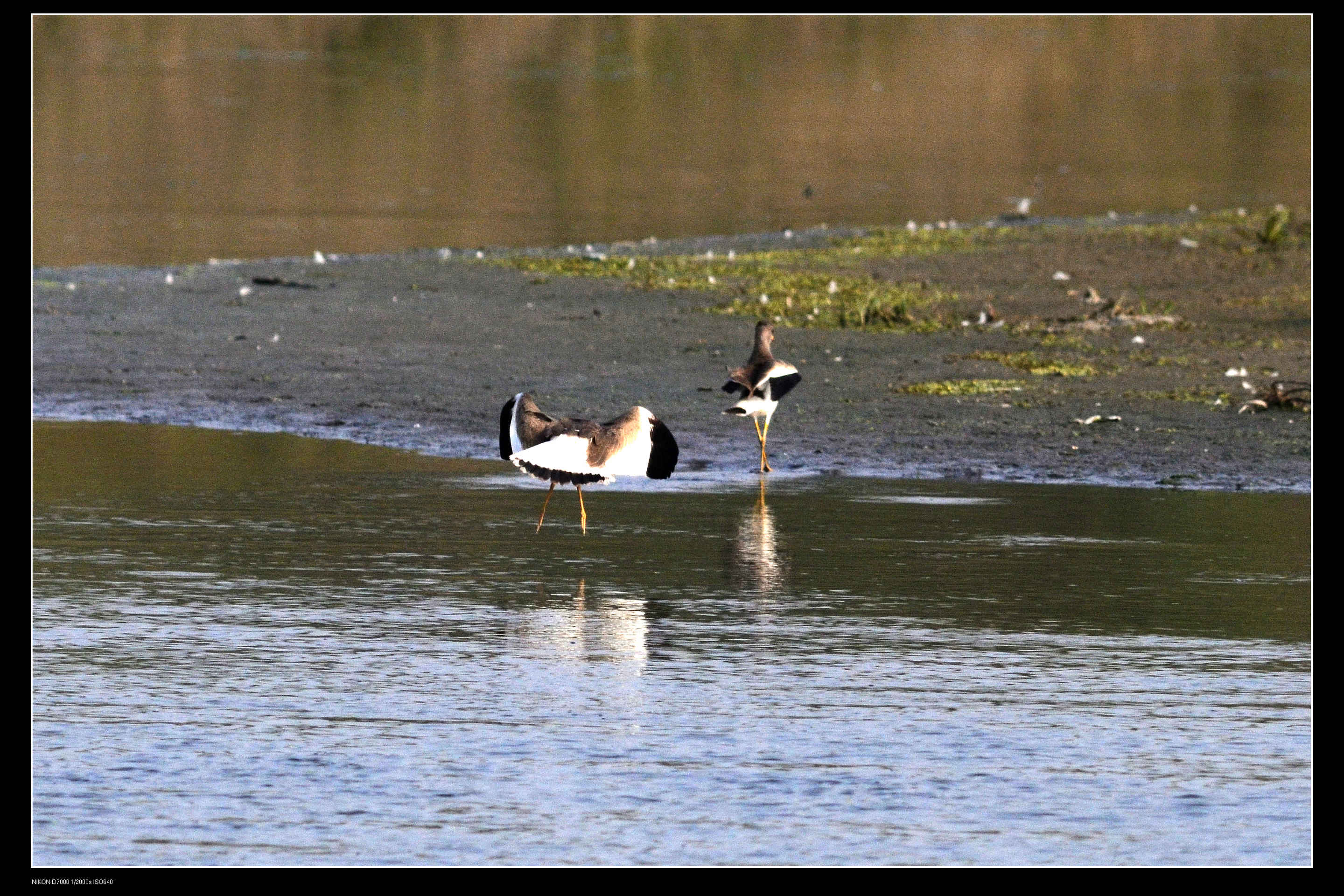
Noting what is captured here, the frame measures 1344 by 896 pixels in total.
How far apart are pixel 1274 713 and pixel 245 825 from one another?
12.7ft

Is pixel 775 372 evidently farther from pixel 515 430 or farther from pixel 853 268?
pixel 853 268

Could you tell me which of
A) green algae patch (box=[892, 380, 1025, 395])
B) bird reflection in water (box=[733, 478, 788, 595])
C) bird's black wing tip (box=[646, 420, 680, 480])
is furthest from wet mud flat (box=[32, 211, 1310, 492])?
bird's black wing tip (box=[646, 420, 680, 480])

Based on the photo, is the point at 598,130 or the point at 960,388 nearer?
the point at 960,388

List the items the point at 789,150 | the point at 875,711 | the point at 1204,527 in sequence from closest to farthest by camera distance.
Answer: the point at 875,711 < the point at 1204,527 < the point at 789,150

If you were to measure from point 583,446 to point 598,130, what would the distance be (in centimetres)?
4195

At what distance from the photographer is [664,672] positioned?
29.3 feet

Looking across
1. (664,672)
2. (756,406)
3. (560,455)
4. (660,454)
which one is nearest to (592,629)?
(664,672)

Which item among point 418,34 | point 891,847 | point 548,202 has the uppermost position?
point 418,34

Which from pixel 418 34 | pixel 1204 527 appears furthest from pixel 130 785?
pixel 418 34

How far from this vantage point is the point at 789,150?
4900 centimetres

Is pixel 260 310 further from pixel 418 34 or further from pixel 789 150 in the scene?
pixel 418 34

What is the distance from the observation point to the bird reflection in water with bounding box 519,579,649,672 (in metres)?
9.29

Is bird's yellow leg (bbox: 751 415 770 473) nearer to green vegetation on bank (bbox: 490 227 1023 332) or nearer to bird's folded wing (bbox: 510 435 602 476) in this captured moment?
bird's folded wing (bbox: 510 435 602 476)

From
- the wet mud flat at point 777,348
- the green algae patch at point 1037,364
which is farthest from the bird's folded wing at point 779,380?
the green algae patch at point 1037,364
